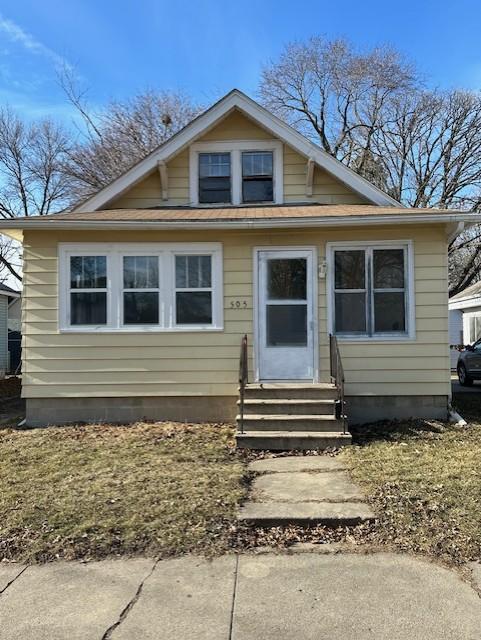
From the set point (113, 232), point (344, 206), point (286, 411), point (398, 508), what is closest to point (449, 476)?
point (398, 508)

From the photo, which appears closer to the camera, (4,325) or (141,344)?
(141,344)

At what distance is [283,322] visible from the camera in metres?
8.95

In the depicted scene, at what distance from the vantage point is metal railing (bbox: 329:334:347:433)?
7501mm

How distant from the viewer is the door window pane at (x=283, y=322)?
8938 mm

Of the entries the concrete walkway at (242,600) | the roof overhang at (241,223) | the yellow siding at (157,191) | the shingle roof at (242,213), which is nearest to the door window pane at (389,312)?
the roof overhang at (241,223)

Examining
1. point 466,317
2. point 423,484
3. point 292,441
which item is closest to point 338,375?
Answer: point 292,441

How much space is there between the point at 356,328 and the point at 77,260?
4.72m

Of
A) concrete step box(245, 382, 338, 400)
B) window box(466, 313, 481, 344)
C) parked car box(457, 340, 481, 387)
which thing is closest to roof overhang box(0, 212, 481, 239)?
concrete step box(245, 382, 338, 400)

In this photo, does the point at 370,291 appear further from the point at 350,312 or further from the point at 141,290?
the point at 141,290

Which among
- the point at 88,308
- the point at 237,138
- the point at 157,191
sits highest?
the point at 237,138

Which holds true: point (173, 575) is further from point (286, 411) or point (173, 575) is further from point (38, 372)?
point (38, 372)

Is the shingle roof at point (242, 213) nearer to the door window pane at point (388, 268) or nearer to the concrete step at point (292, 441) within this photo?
the door window pane at point (388, 268)

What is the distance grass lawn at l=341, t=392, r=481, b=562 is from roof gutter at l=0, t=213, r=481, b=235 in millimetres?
3127

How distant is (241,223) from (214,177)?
2.19 meters
